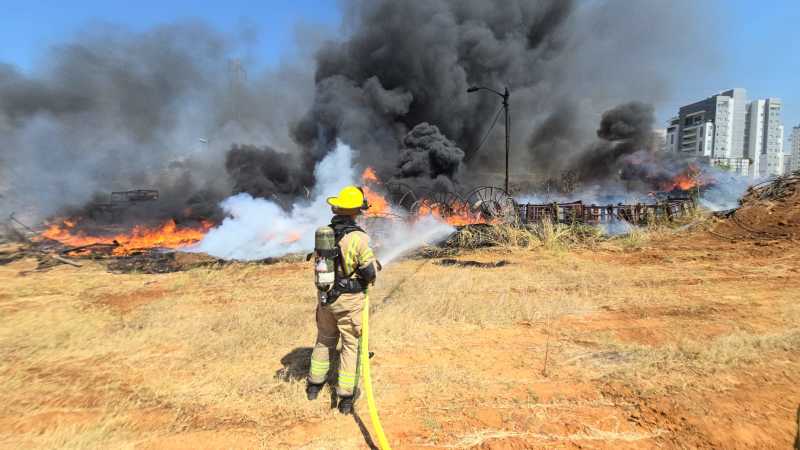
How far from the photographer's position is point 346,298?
12.9ft

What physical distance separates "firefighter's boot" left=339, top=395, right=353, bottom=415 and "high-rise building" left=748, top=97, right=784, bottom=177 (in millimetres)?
115731

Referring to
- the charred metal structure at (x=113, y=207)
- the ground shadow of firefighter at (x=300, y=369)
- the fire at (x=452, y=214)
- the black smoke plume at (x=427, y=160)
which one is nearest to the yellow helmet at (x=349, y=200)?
the ground shadow of firefighter at (x=300, y=369)

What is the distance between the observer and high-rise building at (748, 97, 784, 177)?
93.8 meters

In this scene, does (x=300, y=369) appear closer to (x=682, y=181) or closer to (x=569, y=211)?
(x=569, y=211)

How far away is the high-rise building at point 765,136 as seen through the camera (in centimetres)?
9381

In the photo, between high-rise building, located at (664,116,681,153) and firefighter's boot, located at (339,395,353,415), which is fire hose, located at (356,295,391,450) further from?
high-rise building, located at (664,116,681,153)

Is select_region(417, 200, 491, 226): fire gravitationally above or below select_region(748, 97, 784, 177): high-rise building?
below

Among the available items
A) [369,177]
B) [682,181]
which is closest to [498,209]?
[369,177]

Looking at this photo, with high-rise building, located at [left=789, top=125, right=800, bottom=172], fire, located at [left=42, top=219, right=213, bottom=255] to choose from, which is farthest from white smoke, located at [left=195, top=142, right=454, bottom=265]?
high-rise building, located at [left=789, top=125, right=800, bottom=172]

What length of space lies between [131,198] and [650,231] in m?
23.8

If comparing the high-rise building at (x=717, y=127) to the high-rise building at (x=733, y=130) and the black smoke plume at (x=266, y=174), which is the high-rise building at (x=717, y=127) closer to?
the high-rise building at (x=733, y=130)

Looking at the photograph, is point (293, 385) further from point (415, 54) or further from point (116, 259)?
point (415, 54)

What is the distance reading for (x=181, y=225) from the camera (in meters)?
17.7

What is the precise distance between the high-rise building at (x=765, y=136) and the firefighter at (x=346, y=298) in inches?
4544
